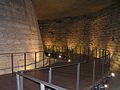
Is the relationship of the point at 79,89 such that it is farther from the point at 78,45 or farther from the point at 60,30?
the point at 60,30

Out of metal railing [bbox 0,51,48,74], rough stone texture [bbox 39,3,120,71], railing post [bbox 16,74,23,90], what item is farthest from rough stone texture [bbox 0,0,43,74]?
rough stone texture [bbox 39,3,120,71]

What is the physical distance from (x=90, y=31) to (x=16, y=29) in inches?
260

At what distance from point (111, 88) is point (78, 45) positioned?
19.6 ft

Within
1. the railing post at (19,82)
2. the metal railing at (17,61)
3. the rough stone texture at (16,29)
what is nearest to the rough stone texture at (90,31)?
the rough stone texture at (16,29)

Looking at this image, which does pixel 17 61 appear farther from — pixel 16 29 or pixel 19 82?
pixel 19 82

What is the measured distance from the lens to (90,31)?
468 inches

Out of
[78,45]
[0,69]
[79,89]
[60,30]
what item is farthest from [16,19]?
[60,30]

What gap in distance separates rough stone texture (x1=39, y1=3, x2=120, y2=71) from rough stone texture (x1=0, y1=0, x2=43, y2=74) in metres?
4.19

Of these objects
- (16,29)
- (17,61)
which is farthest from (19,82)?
(16,29)

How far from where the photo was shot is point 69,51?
524 inches

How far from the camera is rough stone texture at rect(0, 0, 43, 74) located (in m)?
5.92

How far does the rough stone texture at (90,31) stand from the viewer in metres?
9.08

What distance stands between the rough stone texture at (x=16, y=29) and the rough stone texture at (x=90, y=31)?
4188 millimetres

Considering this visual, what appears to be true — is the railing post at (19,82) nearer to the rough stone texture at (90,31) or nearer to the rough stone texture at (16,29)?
the rough stone texture at (16,29)
